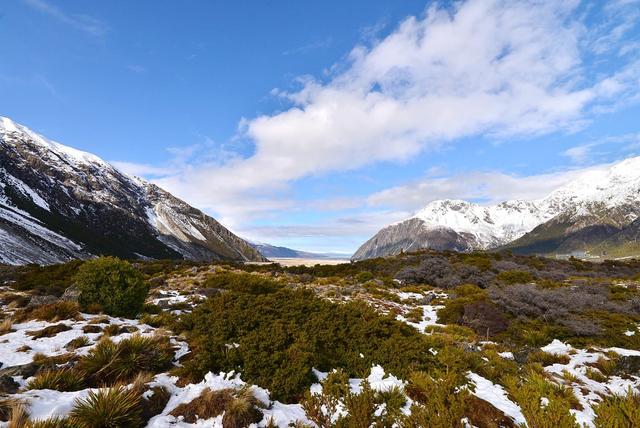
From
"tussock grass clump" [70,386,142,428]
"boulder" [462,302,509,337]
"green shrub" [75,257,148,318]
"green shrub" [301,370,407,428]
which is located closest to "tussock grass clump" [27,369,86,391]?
"tussock grass clump" [70,386,142,428]

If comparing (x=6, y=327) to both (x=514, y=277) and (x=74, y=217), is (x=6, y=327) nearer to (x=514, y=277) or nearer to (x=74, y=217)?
(x=514, y=277)

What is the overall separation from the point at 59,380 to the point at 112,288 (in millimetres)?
8116

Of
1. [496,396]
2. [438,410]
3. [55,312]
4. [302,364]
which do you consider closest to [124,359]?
[302,364]

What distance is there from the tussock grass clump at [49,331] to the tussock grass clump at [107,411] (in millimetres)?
5597

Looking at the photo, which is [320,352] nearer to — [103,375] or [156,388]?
[156,388]

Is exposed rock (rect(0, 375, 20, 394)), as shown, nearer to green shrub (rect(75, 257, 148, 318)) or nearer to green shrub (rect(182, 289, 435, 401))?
green shrub (rect(182, 289, 435, 401))

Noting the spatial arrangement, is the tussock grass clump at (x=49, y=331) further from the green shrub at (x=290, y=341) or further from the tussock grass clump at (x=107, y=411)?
the tussock grass clump at (x=107, y=411)

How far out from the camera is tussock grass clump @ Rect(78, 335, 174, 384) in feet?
24.2

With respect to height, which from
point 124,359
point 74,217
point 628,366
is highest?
point 74,217

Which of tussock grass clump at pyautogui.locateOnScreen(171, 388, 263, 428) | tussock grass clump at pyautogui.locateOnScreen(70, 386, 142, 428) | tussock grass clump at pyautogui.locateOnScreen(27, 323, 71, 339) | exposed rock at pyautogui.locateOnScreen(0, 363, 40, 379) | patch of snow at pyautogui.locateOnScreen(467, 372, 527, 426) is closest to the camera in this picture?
tussock grass clump at pyautogui.locateOnScreen(70, 386, 142, 428)

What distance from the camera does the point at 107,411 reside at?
5617mm

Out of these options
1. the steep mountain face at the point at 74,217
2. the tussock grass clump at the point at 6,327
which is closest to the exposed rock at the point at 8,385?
the tussock grass clump at the point at 6,327

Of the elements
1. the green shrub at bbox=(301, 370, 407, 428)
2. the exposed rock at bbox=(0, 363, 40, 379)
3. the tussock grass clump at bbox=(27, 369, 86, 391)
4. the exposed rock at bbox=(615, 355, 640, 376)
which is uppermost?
the exposed rock at bbox=(615, 355, 640, 376)

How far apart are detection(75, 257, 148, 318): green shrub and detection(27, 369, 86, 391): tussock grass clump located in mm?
7028
